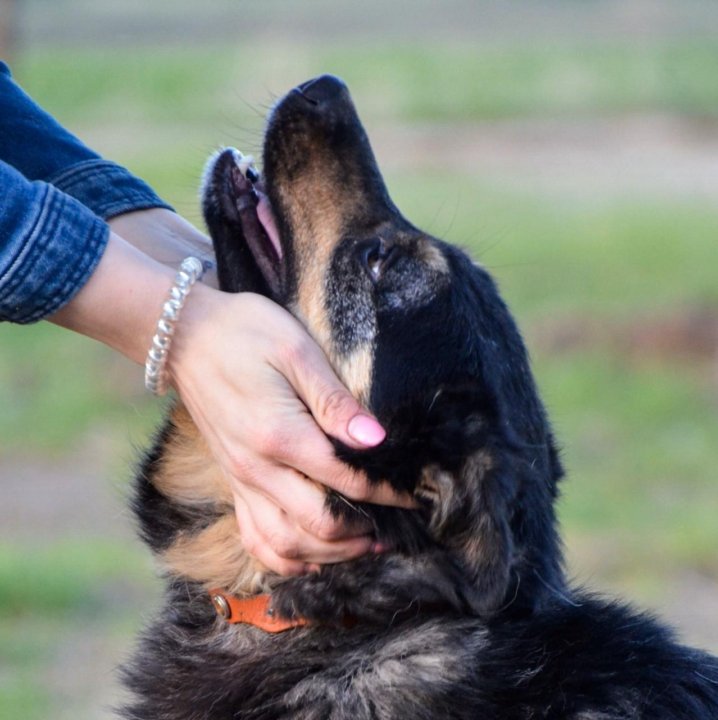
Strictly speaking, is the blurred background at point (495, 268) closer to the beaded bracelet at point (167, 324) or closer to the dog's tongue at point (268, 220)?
the dog's tongue at point (268, 220)

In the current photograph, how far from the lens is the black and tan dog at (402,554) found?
3.40 meters

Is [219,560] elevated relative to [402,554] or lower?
lower

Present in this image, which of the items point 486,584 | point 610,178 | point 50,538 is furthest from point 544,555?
point 610,178

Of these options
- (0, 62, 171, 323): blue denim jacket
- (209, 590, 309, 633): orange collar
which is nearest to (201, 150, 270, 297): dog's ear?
(0, 62, 171, 323): blue denim jacket

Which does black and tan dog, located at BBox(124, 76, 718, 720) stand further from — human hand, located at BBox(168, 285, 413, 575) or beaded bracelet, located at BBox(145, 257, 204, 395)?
beaded bracelet, located at BBox(145, 257, 204, 395)

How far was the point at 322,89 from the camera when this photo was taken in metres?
4.09

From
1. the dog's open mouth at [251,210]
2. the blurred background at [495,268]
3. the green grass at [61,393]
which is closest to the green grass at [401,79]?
the blurred background at [495,268]

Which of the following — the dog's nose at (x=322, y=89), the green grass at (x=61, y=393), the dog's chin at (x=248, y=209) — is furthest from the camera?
the green grass at (x=61, y=393)

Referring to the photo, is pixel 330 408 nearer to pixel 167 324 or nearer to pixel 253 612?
pixel 167 324

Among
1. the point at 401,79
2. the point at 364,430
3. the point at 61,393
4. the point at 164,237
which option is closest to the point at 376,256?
the point at 164,237

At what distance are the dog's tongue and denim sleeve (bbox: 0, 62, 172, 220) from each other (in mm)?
357

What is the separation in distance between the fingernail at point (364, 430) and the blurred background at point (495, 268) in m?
1.06

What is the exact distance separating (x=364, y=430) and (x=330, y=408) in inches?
3.9

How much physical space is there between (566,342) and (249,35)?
23.0 meters
